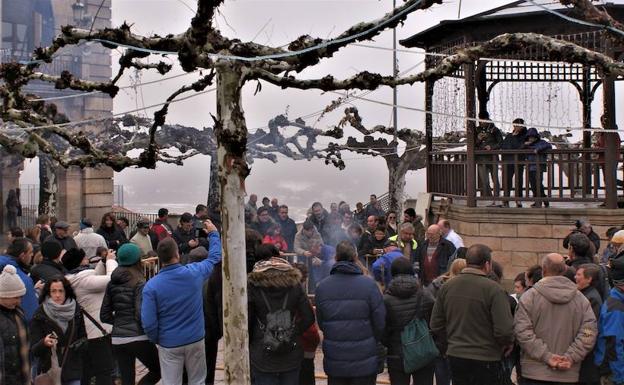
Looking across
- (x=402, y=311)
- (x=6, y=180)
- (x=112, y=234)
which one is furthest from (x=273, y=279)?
(x=6, y=180)

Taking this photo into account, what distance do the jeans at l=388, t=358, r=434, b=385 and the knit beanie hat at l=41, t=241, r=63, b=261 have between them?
339cm

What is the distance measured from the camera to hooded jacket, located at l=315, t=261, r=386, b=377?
6422 mm

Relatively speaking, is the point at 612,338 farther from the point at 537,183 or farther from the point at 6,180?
the point at 6,180

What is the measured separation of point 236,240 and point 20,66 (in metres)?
3.44

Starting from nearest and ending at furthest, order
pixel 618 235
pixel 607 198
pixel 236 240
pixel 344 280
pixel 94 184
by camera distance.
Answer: pixel 236 240
pixel 344 280
pixel 618 235
pixel 607 198
pixel 94 184

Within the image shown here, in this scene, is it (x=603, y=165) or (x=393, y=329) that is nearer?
(x=393, y=329)

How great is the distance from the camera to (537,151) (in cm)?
1316

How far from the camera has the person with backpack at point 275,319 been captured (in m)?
6.37

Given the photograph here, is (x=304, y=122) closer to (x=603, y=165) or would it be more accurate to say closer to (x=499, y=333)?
(x=603, y=165)

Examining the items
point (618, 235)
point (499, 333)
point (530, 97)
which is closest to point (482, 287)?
point (499, 333)

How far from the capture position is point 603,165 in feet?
44.4

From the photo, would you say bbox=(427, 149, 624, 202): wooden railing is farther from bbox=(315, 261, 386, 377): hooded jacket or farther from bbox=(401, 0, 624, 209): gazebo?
bbox=(315, 261, 386, 377): hooded jacket

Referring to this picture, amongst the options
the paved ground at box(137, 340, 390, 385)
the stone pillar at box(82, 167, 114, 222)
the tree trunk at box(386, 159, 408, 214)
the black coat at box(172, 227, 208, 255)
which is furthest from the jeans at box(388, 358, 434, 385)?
the stone pillar at box(82, 167, 114, 222)

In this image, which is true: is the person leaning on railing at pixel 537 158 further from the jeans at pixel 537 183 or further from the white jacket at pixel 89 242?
the white jacket at pixel 89 242
